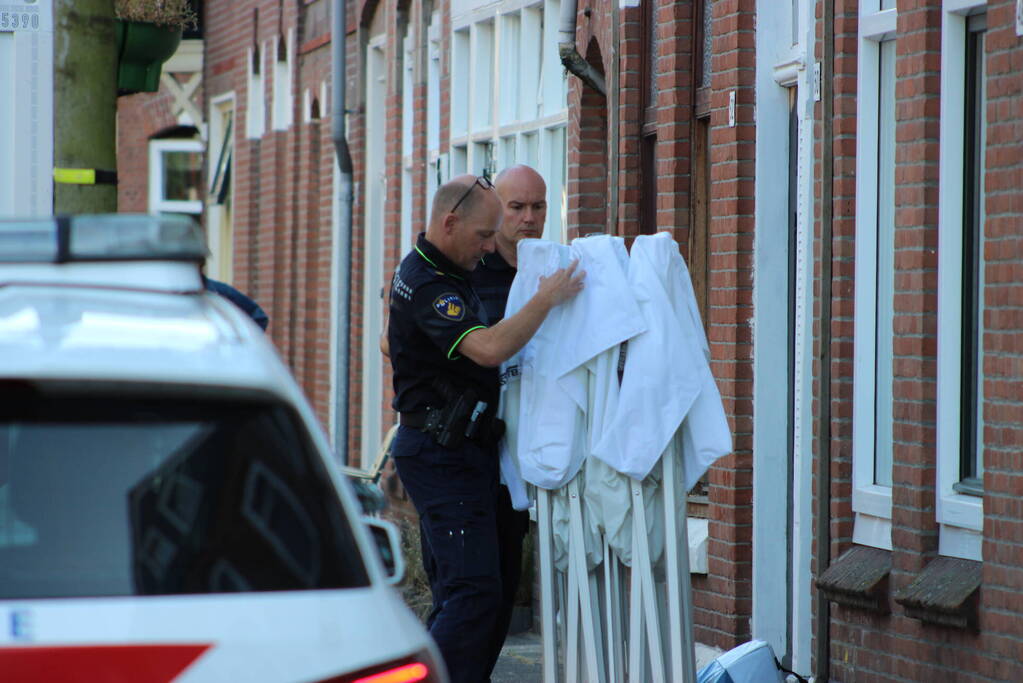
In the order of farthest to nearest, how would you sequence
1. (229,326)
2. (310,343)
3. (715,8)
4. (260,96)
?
(260,96)
(310,343)
(715,8)
(229,326)

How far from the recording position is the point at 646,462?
6.16 m

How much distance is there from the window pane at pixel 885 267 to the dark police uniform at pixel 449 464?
181cm

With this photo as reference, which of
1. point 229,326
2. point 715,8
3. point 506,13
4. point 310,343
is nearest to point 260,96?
point 310,343

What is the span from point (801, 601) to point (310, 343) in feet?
37.5

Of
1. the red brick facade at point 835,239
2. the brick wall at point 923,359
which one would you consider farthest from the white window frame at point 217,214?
the brick wall at point 923,359

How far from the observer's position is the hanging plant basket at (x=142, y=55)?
33.5ft

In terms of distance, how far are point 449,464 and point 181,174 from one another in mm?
20229

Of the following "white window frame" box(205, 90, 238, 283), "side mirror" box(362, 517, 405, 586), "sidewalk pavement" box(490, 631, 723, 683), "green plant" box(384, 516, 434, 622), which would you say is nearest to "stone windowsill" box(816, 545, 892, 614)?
"sidewalk pavement" box(490, 631, 723, 683)

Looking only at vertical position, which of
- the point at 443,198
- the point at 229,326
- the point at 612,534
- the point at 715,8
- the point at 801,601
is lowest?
the point at 801,601

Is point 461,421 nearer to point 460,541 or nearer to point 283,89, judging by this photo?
point 460,541

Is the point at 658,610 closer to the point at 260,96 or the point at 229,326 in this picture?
the point at 229,326

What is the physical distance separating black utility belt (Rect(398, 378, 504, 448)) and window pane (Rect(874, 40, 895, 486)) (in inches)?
72.3

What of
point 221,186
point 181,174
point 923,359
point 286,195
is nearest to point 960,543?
point 923,359

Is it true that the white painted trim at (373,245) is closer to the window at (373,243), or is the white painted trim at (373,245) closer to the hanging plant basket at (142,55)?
the window at (373,243)
